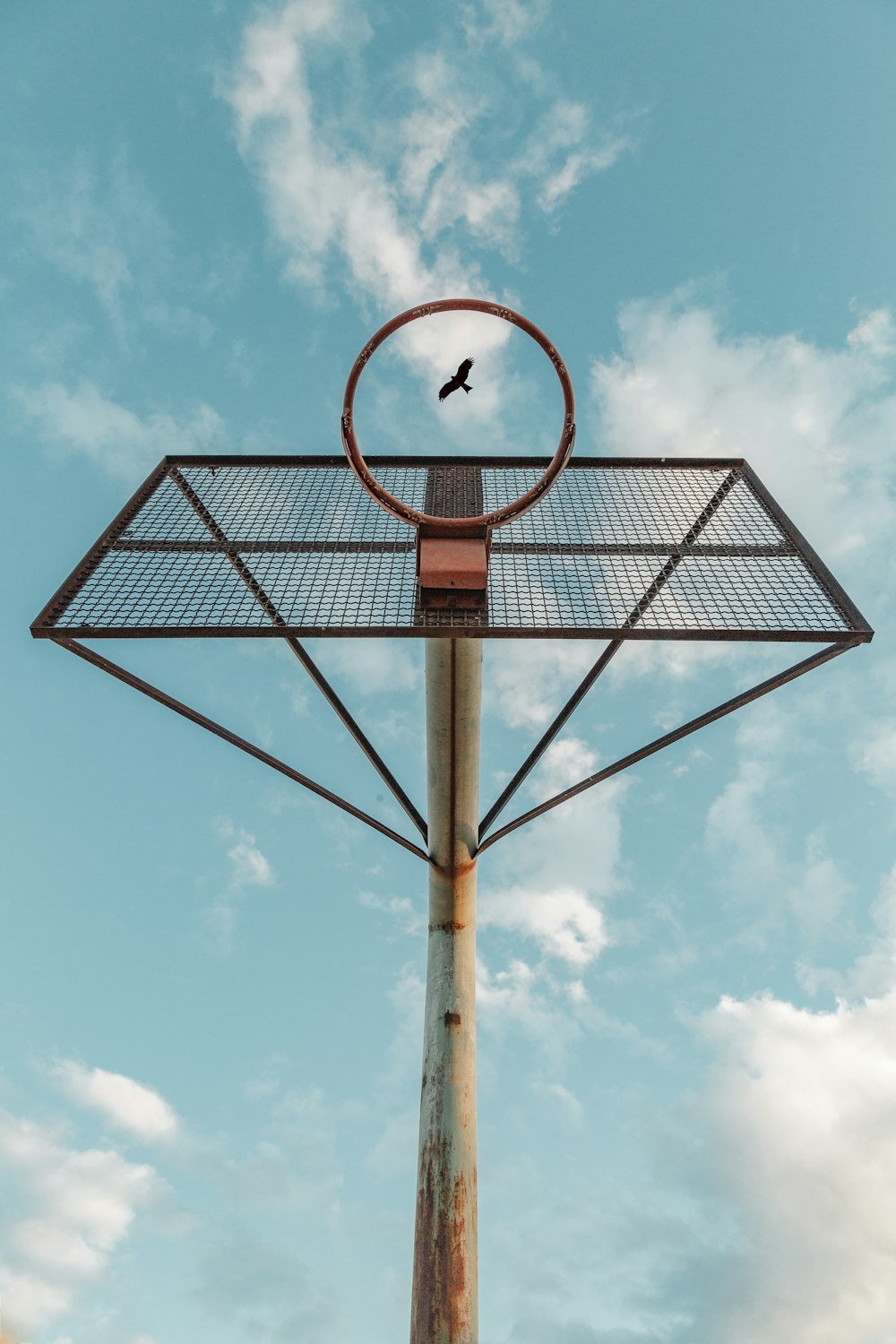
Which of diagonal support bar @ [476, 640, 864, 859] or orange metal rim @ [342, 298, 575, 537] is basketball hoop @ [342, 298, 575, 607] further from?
diagonal support bar @ [476, 640, 864, 859]

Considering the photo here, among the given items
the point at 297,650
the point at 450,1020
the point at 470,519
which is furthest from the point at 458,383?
the point at 450,1020

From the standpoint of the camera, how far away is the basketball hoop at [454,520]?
519 cm

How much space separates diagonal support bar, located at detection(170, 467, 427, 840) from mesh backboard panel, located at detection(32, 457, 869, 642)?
2cm

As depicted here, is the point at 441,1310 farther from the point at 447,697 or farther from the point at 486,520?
the point at 486,520

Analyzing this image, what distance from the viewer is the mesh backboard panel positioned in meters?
5.11

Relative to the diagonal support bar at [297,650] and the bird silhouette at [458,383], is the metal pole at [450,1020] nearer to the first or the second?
the diagonal support bar at [297,650]

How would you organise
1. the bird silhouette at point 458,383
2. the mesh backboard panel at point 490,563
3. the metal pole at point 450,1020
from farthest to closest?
the metal pole at point 450,1020, the bird silhouette at point 458,383, the mesh backboard panel at point 490,563

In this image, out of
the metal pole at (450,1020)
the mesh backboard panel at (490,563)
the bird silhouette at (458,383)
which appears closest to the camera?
the mesh backboard panel at (490,563)

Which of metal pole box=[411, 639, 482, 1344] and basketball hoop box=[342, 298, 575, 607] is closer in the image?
basketball hoop box=[342, 298, 575, 607]

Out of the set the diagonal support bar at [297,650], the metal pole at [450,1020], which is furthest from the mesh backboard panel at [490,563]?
the metal pole at [450,1020]

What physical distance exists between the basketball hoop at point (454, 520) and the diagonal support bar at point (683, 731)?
85.1 inches

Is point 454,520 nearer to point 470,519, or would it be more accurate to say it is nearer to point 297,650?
point 470,519

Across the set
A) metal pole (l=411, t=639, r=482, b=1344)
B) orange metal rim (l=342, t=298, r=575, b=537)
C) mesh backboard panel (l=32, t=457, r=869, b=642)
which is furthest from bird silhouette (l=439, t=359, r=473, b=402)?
metal pole (l=411, t=639, r=482, b=1344)

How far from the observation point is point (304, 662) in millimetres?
6184
